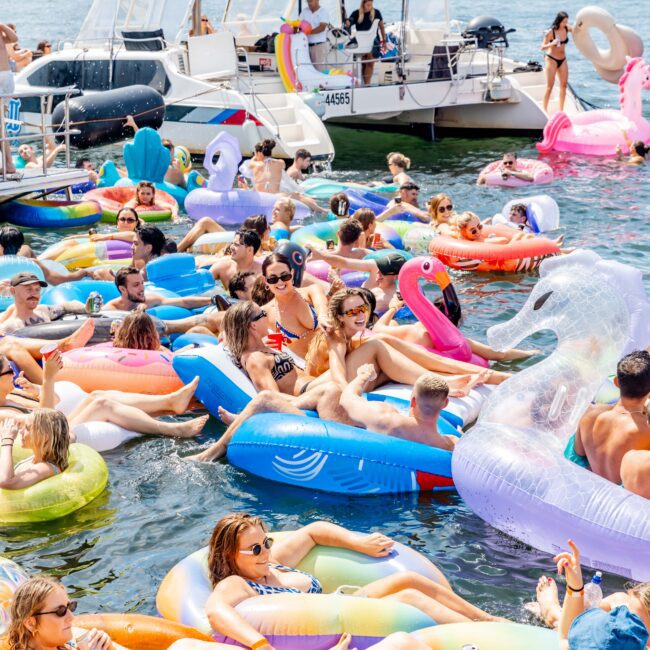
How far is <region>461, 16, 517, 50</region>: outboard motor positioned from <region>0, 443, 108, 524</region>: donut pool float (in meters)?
13.9

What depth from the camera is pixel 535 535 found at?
6.05m

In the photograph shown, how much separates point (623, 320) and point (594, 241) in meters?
6.49

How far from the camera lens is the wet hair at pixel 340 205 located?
1288 cm

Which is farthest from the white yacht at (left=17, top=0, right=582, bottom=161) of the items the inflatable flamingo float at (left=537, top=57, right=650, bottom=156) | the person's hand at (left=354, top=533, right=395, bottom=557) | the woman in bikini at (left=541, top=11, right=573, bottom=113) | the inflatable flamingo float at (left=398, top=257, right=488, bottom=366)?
the person's hand at (left=354, top=533, right=395, bottom=557)

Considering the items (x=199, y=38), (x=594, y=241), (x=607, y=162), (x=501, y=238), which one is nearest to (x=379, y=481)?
A: (x=501, y=238)

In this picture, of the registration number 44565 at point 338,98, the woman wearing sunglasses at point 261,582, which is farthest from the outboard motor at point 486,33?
the woman wearing sunglasses at point 261,582

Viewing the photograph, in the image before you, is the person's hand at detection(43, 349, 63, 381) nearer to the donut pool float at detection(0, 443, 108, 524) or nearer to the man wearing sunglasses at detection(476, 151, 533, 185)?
the donut pool float at detection(0, 443, 108, 524)

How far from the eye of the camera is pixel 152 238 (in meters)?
10.4

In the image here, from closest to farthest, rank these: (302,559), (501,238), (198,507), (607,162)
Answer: (302,559) → (198,507) → (501,238) → (607,162)

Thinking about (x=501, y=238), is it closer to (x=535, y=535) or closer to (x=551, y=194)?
(x=551, y=194)

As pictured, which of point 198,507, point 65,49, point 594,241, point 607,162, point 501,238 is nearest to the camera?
point 198,507

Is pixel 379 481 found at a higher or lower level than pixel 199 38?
lower

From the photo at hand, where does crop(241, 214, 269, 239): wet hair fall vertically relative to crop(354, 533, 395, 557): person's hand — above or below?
above

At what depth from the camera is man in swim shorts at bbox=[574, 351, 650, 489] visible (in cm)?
583
